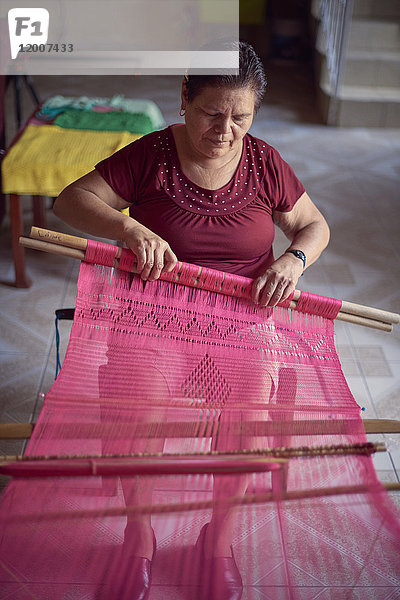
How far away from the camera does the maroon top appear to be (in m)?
1.52

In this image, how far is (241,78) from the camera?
1.36 meters

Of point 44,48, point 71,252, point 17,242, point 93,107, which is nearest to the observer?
point 71,252

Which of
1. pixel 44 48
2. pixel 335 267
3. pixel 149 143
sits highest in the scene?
pixel 149 143

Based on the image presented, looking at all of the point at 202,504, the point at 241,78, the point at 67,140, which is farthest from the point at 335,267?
the point at 202,504

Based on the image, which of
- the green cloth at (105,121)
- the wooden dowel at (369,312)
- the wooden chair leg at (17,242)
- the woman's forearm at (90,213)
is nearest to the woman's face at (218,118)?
the woman's forearm at (90,213)

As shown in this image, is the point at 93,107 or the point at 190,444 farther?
the point at 93,107

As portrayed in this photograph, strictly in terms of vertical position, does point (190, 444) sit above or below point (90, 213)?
below

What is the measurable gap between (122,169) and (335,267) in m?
1.82

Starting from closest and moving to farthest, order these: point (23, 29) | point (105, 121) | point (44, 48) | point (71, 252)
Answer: point (71, 252)
point (105, 121)
point (23, 29)
point (44, 48)

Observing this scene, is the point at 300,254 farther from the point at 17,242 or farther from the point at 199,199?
the point at 17,242

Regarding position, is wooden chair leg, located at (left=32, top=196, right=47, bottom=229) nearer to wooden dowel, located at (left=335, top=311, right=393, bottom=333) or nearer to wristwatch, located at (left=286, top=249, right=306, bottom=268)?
wristwatch, located at (left=286, top=249, right=306, bottom=268)

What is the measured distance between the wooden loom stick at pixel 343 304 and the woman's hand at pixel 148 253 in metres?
0.11

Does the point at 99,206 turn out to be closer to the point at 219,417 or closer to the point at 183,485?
the point at 219,417

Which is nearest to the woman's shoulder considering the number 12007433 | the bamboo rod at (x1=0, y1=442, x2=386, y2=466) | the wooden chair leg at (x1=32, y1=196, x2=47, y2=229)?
the bamboo rod at (x1=0, y1=442, x2=386, y2=466)
